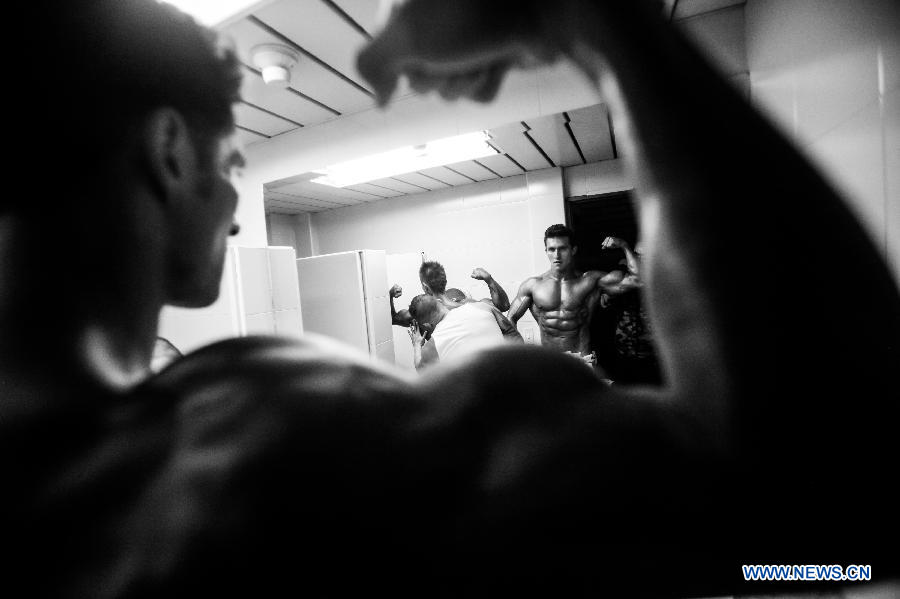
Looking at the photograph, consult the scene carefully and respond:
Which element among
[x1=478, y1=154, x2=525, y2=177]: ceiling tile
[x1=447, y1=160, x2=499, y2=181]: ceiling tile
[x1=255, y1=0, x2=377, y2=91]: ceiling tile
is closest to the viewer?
[x1=255, y1=0, x2=377, y2=91]: ceiling tile

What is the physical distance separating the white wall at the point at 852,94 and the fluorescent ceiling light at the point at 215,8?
5.38ft

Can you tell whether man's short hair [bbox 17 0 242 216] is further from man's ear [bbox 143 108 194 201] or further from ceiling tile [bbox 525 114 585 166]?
ceiling tile [bbox 525 114 585 166]

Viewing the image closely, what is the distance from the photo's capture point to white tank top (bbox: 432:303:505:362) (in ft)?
7.98

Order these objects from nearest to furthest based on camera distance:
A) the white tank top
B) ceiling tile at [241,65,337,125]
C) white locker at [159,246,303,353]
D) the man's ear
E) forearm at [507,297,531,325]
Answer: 1. the man's ear
2. ceiling tile at [241,65,337,125]
3. the white tank top
4. white locker at [159,246,303,353]
5. forearm at [507,297,531,325]

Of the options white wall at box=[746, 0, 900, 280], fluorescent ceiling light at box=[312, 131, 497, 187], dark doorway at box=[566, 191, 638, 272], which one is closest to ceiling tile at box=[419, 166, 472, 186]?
fluorescent ceiling light at box=[312, 131, 497, 187]

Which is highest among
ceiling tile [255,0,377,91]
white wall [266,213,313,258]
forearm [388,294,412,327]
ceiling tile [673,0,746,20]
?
ceiling tile [673,0,746,20]

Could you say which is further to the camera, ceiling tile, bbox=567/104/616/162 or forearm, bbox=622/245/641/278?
forearm, bbox=622/245/641/278

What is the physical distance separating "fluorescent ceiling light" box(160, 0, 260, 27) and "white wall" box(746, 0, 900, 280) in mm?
1641

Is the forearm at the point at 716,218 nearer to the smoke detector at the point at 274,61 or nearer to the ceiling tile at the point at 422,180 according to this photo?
the smoke detector at the point at 274,61

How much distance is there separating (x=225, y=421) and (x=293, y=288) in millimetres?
3123

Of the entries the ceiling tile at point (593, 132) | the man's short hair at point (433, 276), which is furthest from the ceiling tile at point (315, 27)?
the ceiling tile at point (593, 132)

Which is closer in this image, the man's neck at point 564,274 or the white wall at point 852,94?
the white wall at point 852,94

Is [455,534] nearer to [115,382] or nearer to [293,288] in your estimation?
[115,382]

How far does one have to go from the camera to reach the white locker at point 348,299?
12.0ft
